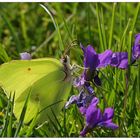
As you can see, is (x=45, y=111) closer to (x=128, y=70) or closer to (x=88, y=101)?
(x=88, y=101)

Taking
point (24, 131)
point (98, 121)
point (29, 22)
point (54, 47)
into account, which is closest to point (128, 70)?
point (98, 121)

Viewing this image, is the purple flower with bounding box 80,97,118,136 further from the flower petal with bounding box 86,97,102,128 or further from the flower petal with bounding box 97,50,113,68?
the flower petal with bounding box 97,50,113,68

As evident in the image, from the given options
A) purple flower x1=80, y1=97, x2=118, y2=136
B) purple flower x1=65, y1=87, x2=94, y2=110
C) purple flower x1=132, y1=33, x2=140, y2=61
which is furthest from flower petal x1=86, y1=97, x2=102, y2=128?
purple flower x1=132, y1=33, x2=140, y2=61

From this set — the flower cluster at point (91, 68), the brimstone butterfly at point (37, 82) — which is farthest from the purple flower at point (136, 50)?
the brimstone butterfly at point (37, 82)

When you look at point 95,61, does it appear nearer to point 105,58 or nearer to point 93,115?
point 105,58

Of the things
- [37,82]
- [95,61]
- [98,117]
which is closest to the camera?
[98,117]

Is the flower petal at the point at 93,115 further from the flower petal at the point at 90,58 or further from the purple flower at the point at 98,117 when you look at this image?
the flower petal at the point at 90,58

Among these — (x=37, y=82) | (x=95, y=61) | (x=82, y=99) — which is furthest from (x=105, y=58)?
(x=37, y=82)

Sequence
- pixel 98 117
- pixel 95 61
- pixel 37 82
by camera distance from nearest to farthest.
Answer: pixel 98 117 < pixel 95 61 < pixel 37 82
